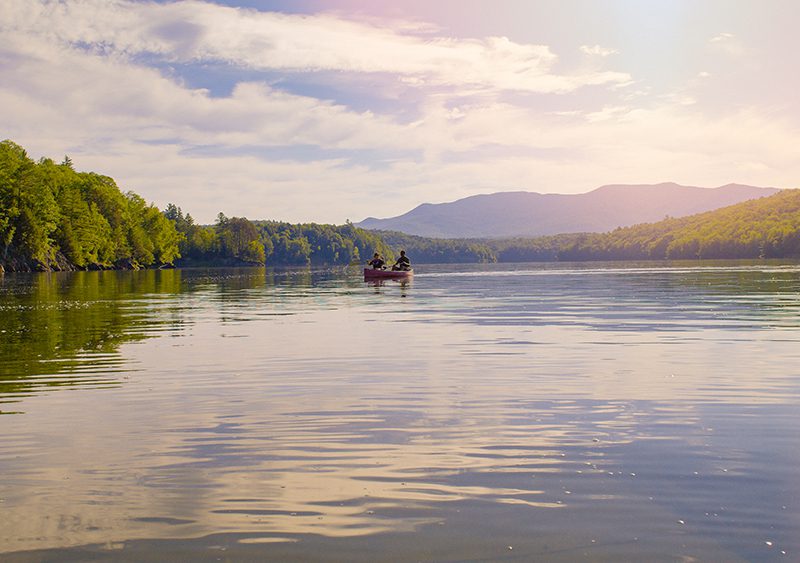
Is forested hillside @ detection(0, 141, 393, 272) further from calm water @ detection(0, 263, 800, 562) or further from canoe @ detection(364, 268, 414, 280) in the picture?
calm water @ detection(0, 263, 800, 562)

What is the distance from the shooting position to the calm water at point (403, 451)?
7.11m

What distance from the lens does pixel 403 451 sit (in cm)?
1023

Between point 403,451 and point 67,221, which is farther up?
point 67,221

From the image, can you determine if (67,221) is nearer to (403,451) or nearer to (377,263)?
(377,263)

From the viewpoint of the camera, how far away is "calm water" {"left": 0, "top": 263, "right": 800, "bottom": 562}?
7.11 metres

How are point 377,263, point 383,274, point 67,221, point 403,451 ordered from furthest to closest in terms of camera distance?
point 67,221 → point 377,263 → point 383,274 → point 403,451

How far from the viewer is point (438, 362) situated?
1911 centimetres

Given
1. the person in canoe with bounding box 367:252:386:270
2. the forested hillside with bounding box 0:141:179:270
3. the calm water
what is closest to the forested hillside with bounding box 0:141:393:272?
the forested hillside with bounding box 0:141:179:270

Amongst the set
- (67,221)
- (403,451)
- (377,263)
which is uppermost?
(67,221)

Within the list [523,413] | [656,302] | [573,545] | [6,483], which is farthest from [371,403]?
[656,302]

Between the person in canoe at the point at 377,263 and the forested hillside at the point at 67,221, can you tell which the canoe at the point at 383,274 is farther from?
the forested hillside at the point at 67,221

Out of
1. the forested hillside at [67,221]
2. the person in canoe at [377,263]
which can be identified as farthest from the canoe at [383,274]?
the forested hillside at [67,221]

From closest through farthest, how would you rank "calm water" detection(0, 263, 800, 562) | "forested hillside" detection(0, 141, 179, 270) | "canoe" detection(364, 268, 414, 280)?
1. "calm water" detection(0, 263, 800, 562)
2. "canoe" detection(364, 268, 414, 280)
3. "forested hillside" detection(0, 141, 179, 270)

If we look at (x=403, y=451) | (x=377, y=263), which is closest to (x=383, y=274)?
(x=377, y=263)
